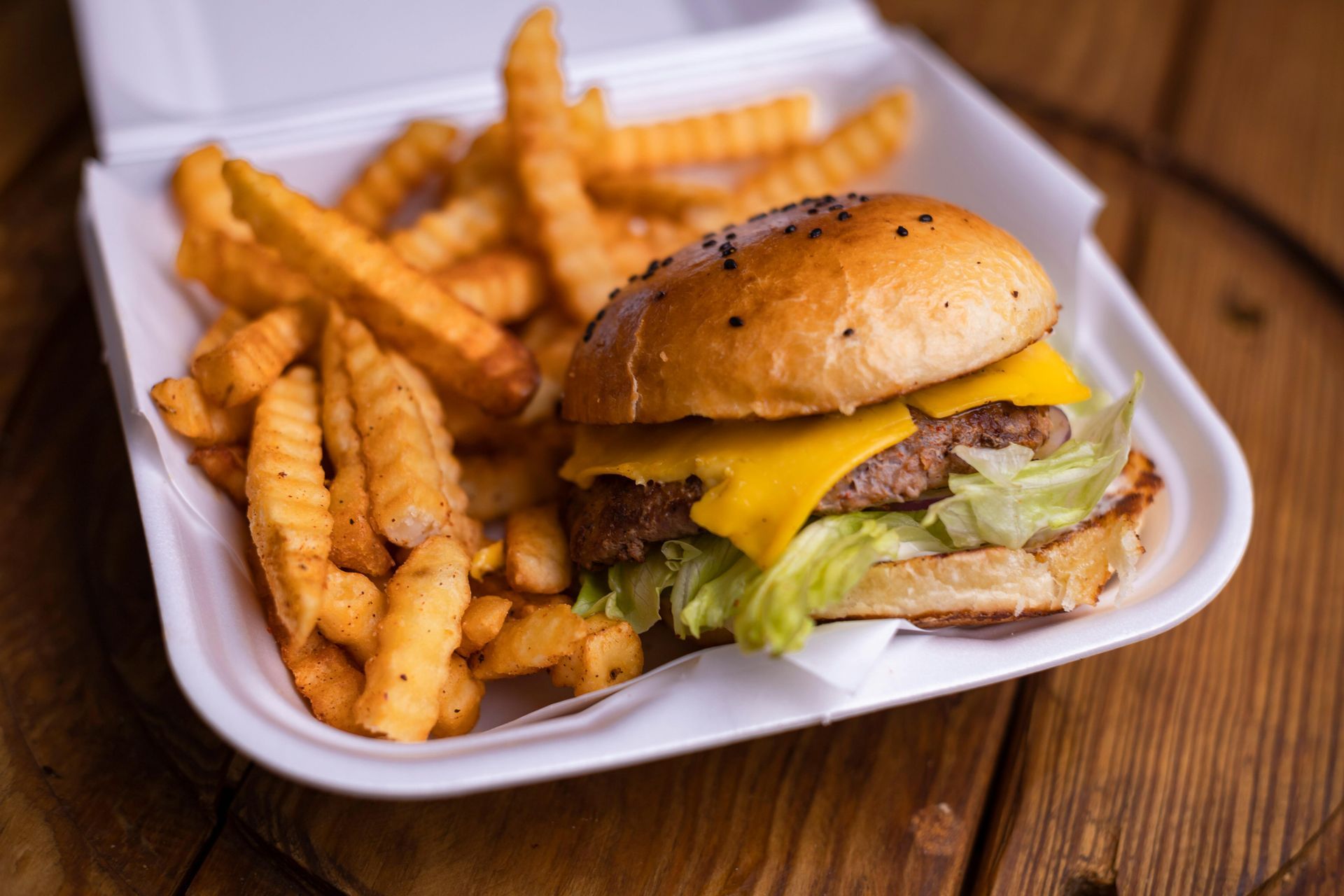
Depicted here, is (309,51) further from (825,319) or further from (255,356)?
(825,319)

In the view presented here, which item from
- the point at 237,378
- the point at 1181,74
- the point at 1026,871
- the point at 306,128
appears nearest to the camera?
the point at 1026,871

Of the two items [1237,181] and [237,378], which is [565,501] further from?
[1237,181]

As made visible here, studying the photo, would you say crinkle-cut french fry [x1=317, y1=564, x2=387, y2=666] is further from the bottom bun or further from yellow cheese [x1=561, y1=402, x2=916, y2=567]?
the bottom bun

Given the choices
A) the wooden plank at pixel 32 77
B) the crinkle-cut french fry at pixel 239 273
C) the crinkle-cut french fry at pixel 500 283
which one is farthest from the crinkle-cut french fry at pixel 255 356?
the wooden plank at pixel 32 77

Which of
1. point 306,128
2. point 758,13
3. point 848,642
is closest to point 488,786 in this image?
point 848,642

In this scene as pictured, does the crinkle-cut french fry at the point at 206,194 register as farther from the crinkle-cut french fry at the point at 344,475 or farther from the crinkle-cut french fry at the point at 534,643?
the crinkle-cut french fry at the point at 534,643
